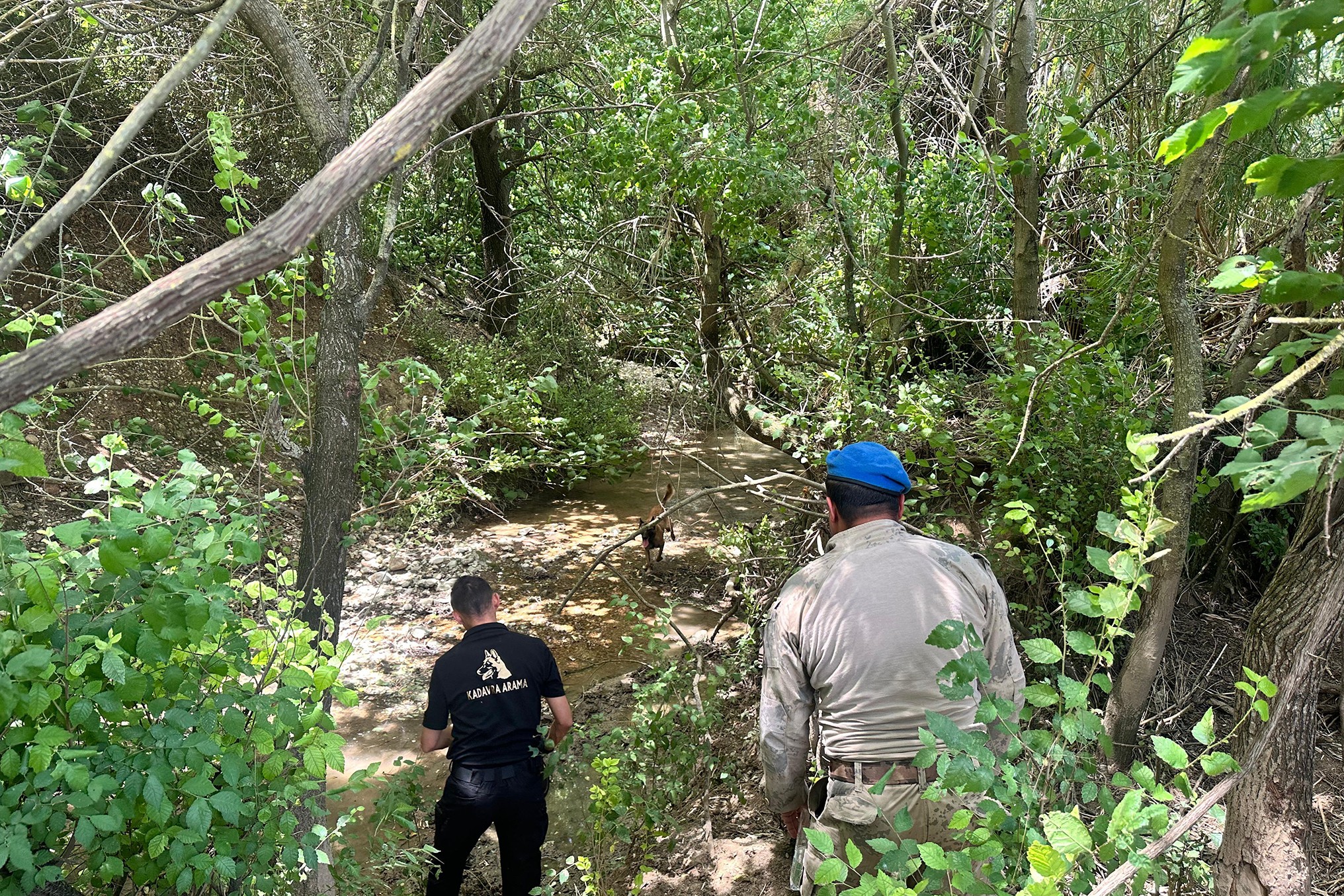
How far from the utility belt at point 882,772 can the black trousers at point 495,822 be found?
179 cm

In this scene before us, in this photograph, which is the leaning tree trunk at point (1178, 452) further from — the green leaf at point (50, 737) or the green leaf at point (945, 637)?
the green leaf at point (50, 737)

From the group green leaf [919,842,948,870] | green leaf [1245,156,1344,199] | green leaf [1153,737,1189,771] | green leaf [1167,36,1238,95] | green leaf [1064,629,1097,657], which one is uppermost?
green leaf [1167,36,1238,95]

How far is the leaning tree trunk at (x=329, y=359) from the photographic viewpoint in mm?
3508

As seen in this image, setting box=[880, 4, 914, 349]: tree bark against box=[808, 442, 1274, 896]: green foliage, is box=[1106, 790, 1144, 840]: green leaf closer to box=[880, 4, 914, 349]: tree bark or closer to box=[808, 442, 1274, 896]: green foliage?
box=[808, 442, 1274, 896]: green foliage

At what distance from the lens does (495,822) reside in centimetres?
407

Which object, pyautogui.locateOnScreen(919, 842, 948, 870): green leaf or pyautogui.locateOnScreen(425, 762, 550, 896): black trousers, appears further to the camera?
pyautogui.locateOnScreen(425, 762, 550, 896): black trousers

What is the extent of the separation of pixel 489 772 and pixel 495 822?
263 mm

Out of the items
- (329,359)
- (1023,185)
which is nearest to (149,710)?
(329,359)

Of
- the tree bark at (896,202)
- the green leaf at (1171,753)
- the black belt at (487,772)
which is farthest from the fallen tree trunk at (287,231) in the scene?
the tree bark at (896,202)

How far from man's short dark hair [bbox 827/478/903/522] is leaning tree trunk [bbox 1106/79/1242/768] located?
4.85 feet

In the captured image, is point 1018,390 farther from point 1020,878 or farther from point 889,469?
point 1020,878

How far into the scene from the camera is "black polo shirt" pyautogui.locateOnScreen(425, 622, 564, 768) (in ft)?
13.1

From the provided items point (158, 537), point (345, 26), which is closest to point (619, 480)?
point (345, 26)

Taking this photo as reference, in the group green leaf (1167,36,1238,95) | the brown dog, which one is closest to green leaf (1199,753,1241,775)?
green leaf (1167,36,1238,95)
